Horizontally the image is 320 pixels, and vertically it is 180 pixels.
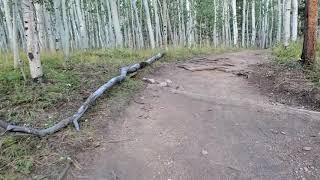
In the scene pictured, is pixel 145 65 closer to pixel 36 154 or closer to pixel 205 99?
pixel 205 99

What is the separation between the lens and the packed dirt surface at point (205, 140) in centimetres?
470

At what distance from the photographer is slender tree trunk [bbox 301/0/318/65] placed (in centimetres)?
933

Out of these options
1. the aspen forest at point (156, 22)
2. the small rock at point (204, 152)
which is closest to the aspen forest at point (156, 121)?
the small rock at point (204, 152)

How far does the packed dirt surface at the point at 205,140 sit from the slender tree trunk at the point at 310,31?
2.80m

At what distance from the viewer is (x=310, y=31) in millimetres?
9469

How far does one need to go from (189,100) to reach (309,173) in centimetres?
313

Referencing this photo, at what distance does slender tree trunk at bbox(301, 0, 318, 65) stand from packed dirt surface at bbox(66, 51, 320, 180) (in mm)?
2799

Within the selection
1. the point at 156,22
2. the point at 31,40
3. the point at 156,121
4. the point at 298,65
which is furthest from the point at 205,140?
the point at 156,22

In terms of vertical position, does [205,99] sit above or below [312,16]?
below

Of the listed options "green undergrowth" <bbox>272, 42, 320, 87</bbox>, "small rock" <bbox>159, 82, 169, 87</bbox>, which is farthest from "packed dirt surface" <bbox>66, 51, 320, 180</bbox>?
"green undergrowth" <bbox>272, 42, 320, 87</bbox>

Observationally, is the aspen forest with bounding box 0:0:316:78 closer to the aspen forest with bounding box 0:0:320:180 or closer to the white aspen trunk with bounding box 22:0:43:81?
the aspen forest with bounding box 0:0:320:180

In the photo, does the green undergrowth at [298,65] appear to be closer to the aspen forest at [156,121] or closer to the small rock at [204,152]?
the aspen forest at [156,121]

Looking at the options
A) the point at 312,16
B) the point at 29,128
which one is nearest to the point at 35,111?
the point at 29,128

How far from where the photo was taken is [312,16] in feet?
30.7
